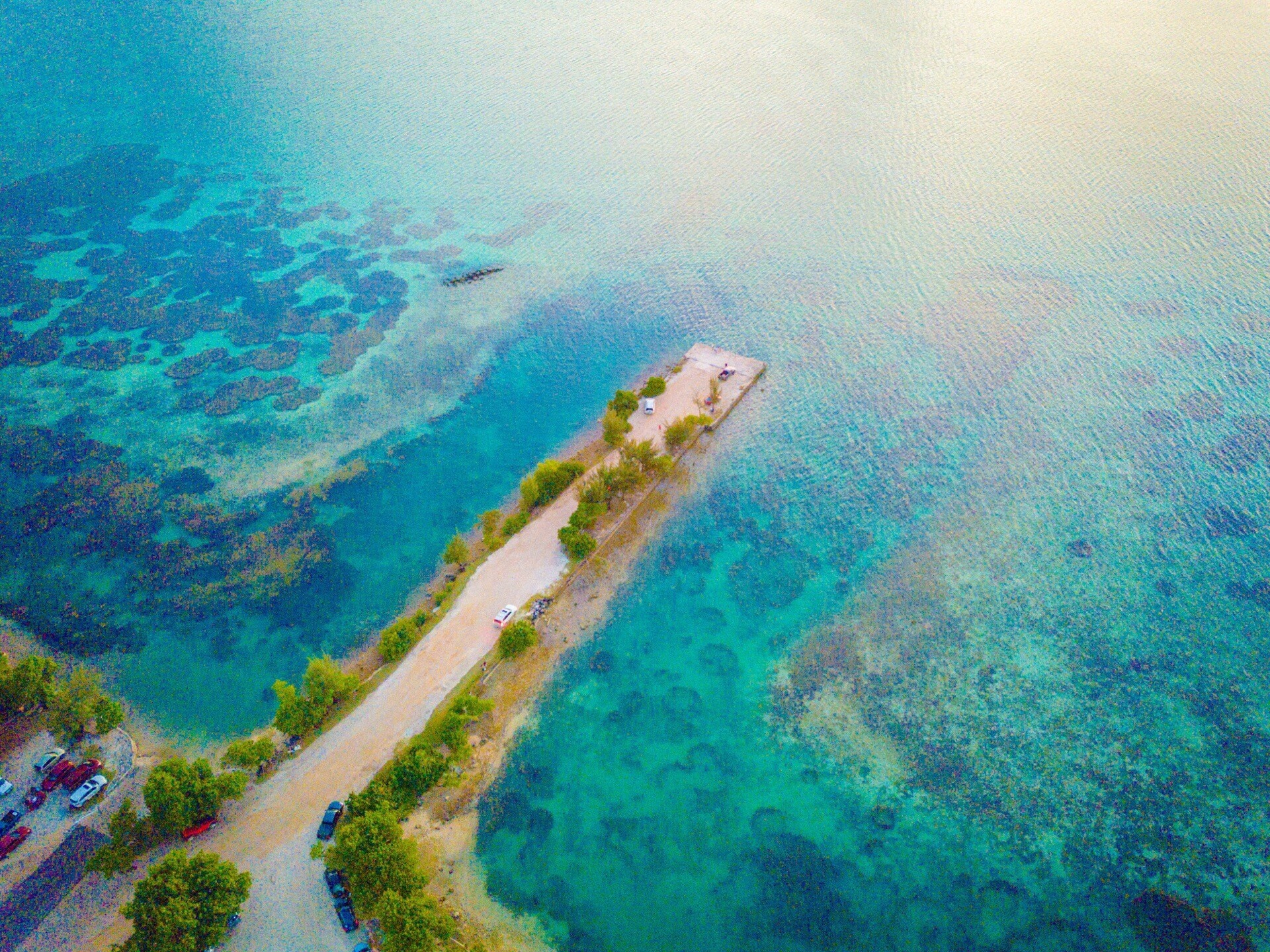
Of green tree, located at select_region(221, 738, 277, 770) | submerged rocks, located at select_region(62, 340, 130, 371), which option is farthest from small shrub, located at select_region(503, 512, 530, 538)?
submerged rocks, located at select_region(62, 340, 130, 371)

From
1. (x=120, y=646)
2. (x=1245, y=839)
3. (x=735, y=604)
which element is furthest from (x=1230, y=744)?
(x=120, y=646)

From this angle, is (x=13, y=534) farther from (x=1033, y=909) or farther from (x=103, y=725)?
(x=1033, y=909)

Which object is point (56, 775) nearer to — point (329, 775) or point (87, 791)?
point (87, 791)

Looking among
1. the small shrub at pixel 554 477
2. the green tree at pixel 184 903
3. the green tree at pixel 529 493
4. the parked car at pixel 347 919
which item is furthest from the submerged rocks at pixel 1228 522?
the green tree at pixel 184 903

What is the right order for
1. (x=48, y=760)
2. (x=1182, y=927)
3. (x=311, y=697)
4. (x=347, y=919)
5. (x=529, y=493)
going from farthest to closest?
(x=529, y=493) < (x=311, y=697) < (x=48, y=760) < (x=1182, y=927) < (x=347, y=919)

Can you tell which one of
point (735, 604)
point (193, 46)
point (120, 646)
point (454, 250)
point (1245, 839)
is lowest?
point (1245, 839)

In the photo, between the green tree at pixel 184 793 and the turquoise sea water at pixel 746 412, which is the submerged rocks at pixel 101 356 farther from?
the green tree at pixel 184 793

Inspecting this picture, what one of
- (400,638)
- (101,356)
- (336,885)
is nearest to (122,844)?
(336,885)
